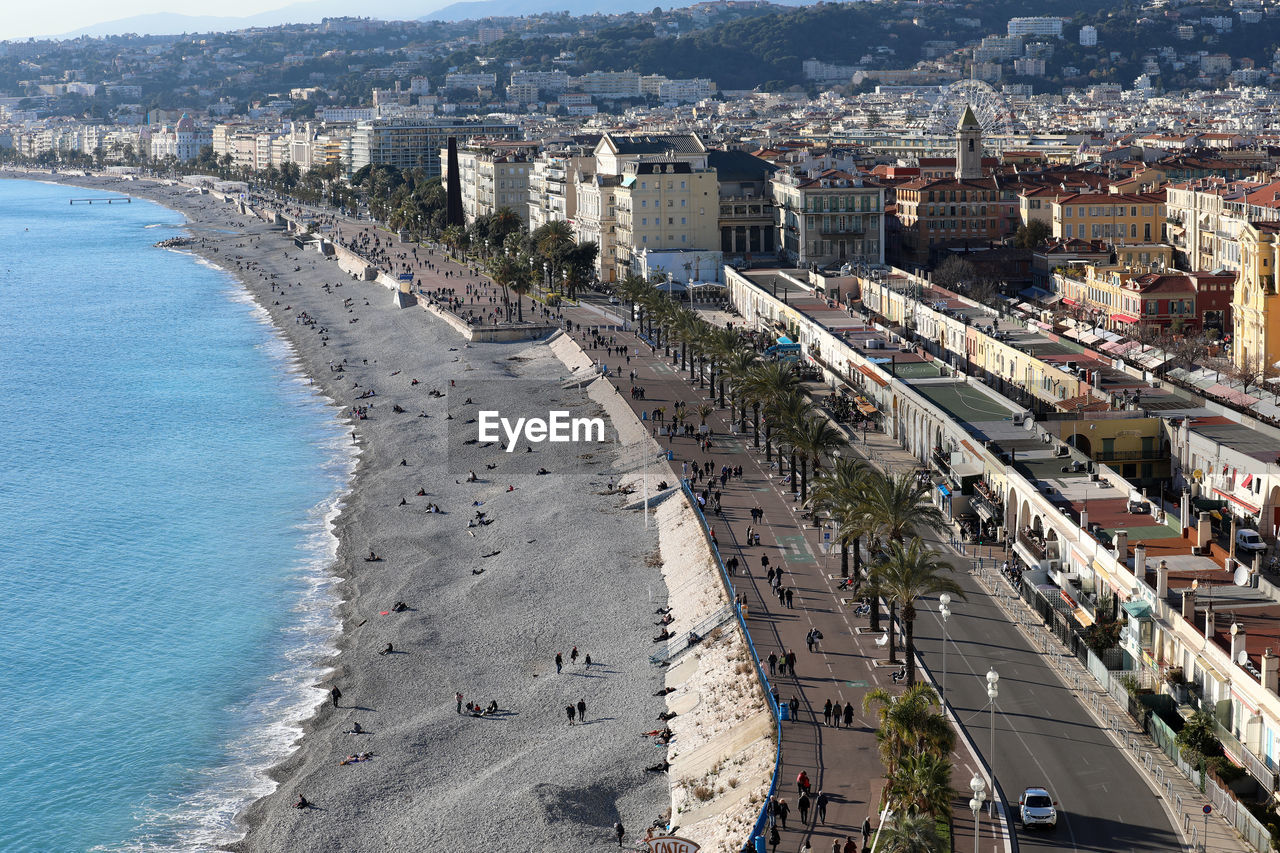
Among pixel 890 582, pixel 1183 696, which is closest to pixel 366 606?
pixel 890 582

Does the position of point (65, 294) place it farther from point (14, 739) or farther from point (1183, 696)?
point (1183, 696)

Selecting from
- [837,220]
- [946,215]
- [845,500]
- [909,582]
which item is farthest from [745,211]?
[909,582]

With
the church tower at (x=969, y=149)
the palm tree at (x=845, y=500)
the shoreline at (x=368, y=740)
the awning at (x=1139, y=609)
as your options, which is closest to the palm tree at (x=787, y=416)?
the shoreline at (x=368, y=740)

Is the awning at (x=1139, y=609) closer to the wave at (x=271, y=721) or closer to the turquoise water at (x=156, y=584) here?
the wave at (x=271, y=721)

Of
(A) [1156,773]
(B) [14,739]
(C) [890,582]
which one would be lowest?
(B) [14,739]

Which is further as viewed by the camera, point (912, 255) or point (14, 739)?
point (912, 255)

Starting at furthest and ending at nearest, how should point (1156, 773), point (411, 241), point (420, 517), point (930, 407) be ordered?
1. point (411, 241)
2. point (420, 517)
3. point (930, 407)
4. point (1156, 773)
